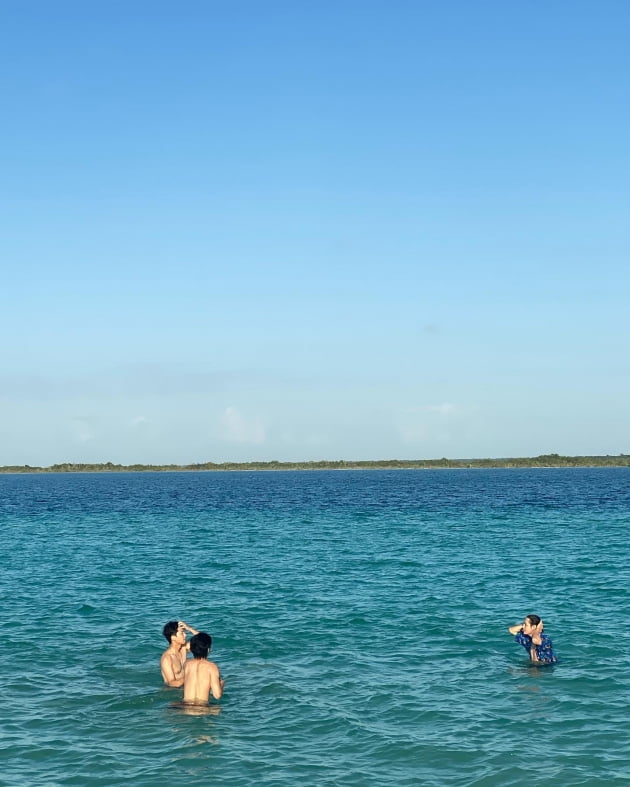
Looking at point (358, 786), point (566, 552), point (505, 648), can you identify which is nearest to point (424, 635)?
point (505, 648)

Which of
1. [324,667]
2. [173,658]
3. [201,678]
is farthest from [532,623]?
[173,658]

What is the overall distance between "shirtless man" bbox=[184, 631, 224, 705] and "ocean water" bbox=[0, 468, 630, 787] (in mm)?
430

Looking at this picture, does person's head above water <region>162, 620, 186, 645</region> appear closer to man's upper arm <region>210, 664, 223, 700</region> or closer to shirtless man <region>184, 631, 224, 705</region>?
shirtless man <region>184, 631, 224, 705</region>

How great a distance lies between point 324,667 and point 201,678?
4701mm

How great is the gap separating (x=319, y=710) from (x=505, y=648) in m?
7.77

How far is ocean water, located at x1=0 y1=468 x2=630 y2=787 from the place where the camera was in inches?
620

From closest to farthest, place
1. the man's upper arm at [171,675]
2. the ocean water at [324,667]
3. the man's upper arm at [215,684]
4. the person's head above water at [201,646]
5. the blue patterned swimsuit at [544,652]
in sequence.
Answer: the ocean water at [324,667]
the man's upper arm at [215,684]
the person's head above water at [201,646]
the man's upper arm at [171,675]
the blue patterned swimsuit at [544,652]

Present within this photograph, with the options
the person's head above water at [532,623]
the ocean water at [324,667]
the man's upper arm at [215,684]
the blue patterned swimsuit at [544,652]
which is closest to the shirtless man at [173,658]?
the ocean water at [324,667]

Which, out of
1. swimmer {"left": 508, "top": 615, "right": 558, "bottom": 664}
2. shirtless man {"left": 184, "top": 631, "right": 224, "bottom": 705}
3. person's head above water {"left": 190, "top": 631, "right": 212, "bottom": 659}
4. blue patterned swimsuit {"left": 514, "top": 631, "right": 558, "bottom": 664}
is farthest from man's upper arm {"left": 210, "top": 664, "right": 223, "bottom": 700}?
blue patterned swimsuit {"left": 514, "top": 631, "right": 558, "bottom": 664}

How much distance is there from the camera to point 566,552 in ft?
157

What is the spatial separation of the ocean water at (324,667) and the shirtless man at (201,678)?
43 cm

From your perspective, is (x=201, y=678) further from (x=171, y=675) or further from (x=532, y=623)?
(x=532, y=623)

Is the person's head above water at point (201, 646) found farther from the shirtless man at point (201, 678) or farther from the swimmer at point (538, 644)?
the swimmer at point (538, 644)

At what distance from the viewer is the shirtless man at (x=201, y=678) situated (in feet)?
61.4
